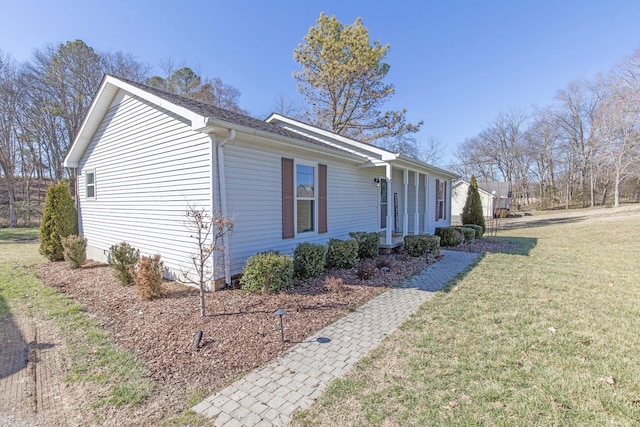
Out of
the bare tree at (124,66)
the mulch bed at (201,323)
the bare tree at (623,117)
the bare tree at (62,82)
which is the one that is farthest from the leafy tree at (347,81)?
the bare tree at (623,117)

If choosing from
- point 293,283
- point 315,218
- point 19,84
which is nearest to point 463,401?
point 293,283

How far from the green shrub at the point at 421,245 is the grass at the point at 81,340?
8.27 m

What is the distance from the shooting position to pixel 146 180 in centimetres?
713

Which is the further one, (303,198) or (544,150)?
(544,150)

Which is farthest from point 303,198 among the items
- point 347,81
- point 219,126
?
point 347,81

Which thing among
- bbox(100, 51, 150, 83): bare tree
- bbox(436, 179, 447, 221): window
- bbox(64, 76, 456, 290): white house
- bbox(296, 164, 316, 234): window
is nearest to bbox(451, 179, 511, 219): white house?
bbox(436, 179, 447, 221): window

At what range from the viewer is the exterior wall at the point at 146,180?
19.6 feet

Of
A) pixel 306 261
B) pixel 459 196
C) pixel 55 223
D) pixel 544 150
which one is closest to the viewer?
pixel 306 261

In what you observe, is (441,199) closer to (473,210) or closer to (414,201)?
(473,210)

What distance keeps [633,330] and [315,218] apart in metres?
6.23

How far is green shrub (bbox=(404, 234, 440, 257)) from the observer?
9523 mm

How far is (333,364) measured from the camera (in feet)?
10.8

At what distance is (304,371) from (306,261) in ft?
11.1

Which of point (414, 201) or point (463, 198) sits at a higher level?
point (463, 198)
